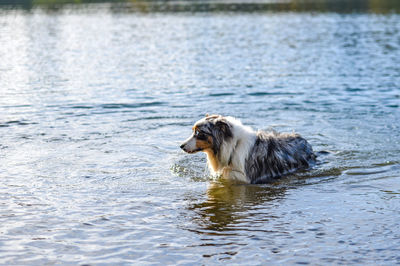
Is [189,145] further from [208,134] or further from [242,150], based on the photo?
[242,150]

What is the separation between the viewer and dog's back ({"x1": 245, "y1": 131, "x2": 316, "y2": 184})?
1080 cm

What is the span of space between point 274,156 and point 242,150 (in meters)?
0.79

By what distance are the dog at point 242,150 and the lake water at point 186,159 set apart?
0.91ft

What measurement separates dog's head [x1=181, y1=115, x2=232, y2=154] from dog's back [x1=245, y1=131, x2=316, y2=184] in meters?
0.74

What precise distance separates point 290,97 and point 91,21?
131 feet

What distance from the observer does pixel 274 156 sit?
434 inches

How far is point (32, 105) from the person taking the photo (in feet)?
59.0

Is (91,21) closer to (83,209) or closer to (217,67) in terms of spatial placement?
(217,67)

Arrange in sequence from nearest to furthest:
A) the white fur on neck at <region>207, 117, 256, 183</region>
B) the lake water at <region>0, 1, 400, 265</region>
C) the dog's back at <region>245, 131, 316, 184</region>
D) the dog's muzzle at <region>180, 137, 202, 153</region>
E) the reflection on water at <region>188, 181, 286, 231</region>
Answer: the lake water at <region>0, 1, 400, 265</region>, the reflection on water at <region>188, 181, 286, 231</region>, the dog's muzzle at <region>180, 137, 202, 153</region>, the white fur on neck at <region>207, 117, 256, 183</region>, the dog's back at <region>245, 131, 316, 184</region>

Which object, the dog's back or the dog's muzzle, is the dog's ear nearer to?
the dog's muzzle

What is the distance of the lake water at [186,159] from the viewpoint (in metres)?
7.84

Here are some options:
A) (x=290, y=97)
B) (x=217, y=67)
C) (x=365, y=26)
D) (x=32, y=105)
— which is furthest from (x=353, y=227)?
(x=365, y=26)

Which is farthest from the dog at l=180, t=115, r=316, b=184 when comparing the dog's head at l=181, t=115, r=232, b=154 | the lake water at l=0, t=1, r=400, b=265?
the lake water at l=0, t=1, r=400, b=265

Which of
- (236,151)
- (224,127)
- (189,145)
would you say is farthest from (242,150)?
(189,145)
